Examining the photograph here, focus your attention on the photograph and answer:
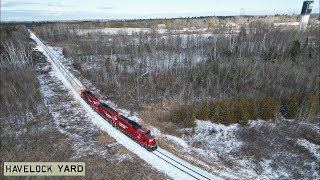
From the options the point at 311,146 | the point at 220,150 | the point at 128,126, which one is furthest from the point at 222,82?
the point at 128,126

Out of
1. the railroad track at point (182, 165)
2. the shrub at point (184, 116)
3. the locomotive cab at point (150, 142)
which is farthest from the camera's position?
the shrub at point (184, 116)

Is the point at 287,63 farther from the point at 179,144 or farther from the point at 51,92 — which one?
the point at 51,92

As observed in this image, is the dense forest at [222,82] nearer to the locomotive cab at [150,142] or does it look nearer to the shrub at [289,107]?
the shrub at [289,107]

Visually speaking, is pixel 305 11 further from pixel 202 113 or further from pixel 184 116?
pixel 184 116

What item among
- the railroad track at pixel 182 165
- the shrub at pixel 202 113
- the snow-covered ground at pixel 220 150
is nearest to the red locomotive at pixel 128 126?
the railroad track at pixel 182 165

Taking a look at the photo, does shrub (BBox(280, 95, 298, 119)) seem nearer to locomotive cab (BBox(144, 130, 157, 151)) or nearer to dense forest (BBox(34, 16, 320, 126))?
dense forest (BBox(34, 16, 320, 126))

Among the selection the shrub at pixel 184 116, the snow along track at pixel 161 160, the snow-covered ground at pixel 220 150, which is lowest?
the snow-covered ground at pixel 220 150

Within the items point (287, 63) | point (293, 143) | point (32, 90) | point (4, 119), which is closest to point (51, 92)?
point (32, 90)

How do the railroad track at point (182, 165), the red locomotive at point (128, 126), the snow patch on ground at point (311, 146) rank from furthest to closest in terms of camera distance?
the snow patch on ground at point (311, 146)
the red locomotive at point (128, 126)
the railroad track at point (182, 165)

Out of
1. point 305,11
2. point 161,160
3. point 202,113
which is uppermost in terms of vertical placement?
point 305,11
